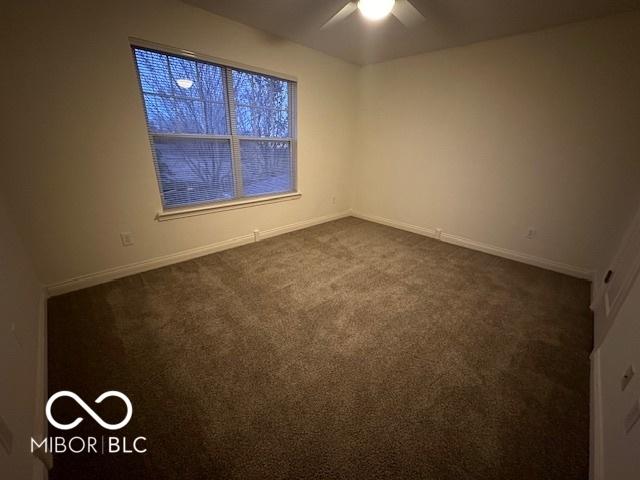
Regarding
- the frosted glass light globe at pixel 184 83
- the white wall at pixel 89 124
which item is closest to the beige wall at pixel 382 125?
the white wall at pixel 89 124

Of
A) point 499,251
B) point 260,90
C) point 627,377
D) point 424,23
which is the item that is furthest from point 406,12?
point 499,251

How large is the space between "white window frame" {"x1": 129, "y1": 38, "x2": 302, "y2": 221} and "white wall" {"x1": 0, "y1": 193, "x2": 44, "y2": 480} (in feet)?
3.29

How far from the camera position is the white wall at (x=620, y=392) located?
89 cm

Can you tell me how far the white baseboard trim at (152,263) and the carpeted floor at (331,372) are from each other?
0.08m

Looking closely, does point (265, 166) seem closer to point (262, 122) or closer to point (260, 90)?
point (262, 122)

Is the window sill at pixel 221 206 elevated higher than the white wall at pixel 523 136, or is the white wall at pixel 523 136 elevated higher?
the white wall at pixel 523 136

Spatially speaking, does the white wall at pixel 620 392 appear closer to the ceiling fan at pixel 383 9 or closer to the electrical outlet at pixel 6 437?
the electrical outlet at pixel 6 437

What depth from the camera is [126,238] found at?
2.35 meters

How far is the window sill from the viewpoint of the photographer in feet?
8.28

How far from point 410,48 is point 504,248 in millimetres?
2555

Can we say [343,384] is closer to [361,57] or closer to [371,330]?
[371,330]

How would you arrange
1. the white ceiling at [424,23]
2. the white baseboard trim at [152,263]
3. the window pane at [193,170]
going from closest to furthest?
1. the white ceiling at [424,23]
2. the white baseboard trim at [152,263]
3. the window pane at [193,170]

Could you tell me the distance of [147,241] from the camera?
8.11ft

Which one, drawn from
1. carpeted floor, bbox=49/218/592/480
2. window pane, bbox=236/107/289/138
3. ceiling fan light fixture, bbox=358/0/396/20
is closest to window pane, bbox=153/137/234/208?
window pane, bbox=236/107/289/138
